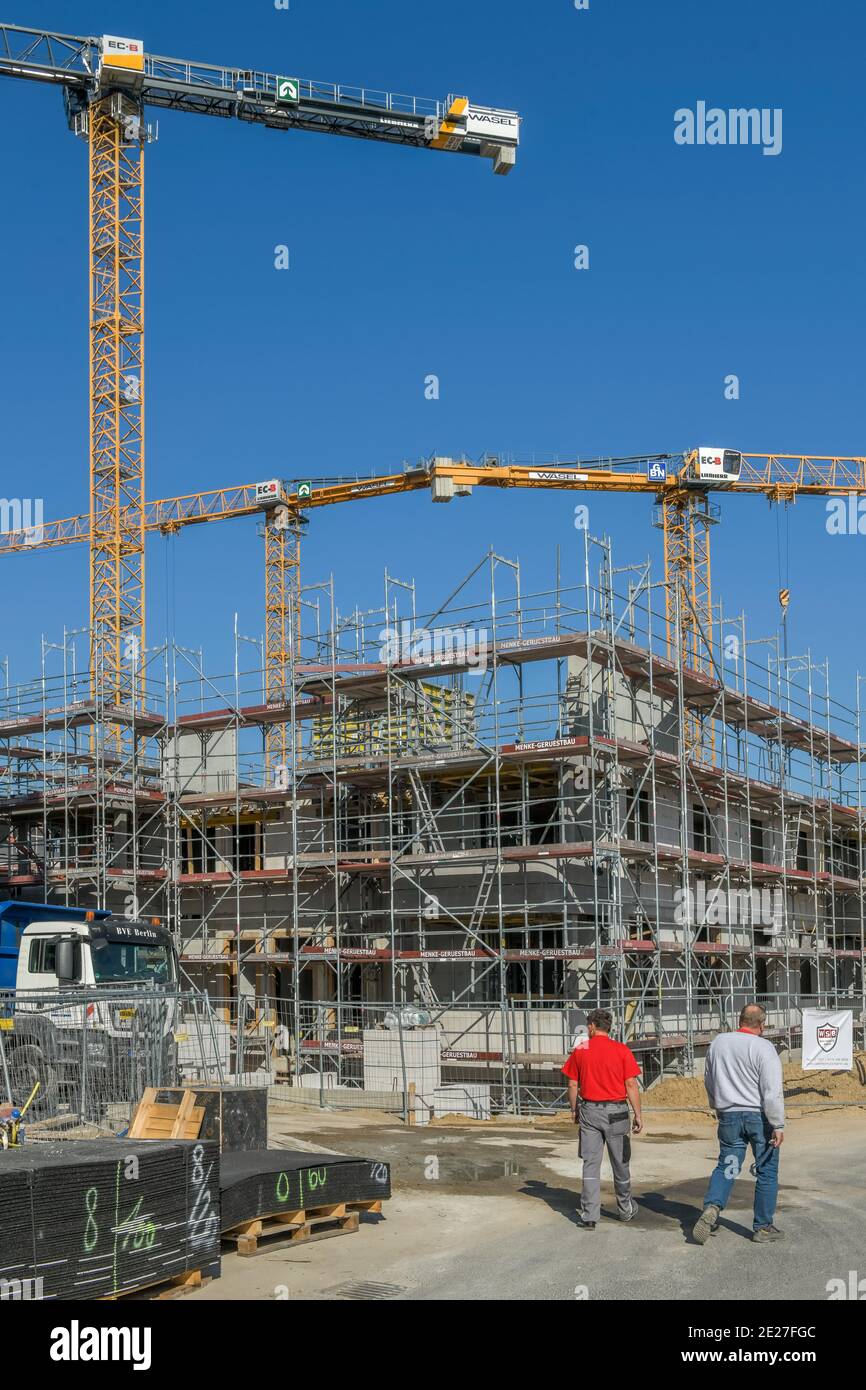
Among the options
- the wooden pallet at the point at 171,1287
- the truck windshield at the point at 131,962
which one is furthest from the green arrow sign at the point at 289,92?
the wooden pallet at the point at 171,1287

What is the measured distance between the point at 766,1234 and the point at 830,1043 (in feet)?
33.9

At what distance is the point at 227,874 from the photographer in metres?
31.1

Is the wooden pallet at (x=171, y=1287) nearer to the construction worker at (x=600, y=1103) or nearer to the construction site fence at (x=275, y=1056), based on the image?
the construction worker at (x=600, y=1103)

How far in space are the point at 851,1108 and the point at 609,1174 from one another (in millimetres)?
8722

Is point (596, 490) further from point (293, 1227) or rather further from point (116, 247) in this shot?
point (293, 1227)

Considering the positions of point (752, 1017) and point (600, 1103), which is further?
point (600, 1103)

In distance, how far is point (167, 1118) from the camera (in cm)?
1134

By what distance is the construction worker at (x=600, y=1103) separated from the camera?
433 inches

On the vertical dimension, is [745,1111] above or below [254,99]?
below

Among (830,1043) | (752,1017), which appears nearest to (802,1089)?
(830,1043)

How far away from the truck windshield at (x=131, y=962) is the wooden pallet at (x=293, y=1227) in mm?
10000

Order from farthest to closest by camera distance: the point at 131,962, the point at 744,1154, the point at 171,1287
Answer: the point at 131,962 → the point at 744,1154 → the point at 171,1287
